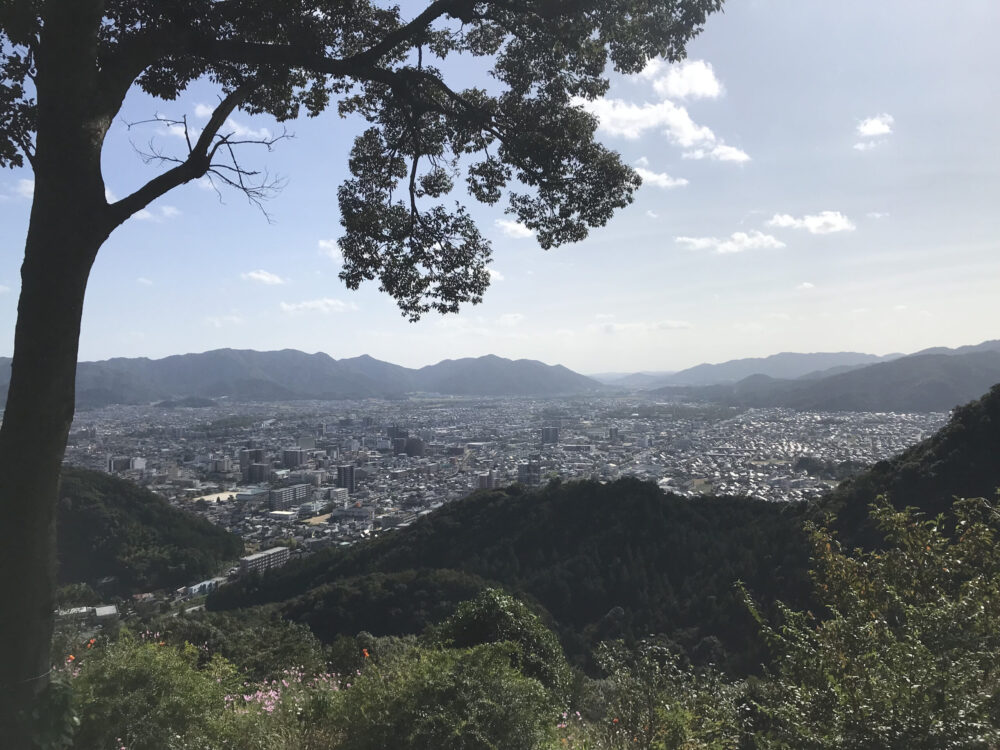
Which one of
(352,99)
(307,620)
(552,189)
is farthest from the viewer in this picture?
(307,620)

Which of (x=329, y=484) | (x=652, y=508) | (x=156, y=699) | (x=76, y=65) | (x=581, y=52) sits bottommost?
(x=329, y=484)

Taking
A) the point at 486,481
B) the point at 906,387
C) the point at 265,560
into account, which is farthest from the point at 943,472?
the point at 906,387

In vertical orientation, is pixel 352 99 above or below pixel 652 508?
above

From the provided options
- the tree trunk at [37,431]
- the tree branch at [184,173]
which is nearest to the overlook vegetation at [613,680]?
the tree trunk at [37,431]

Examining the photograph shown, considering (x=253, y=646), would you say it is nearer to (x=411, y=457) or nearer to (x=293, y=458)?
(x=293, y=458)

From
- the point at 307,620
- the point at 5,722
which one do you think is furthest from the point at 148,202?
the point at 307,620

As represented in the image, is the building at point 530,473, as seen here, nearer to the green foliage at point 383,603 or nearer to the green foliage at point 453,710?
the green foliage at point 383,603

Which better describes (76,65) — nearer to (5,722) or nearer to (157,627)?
(5,722)
